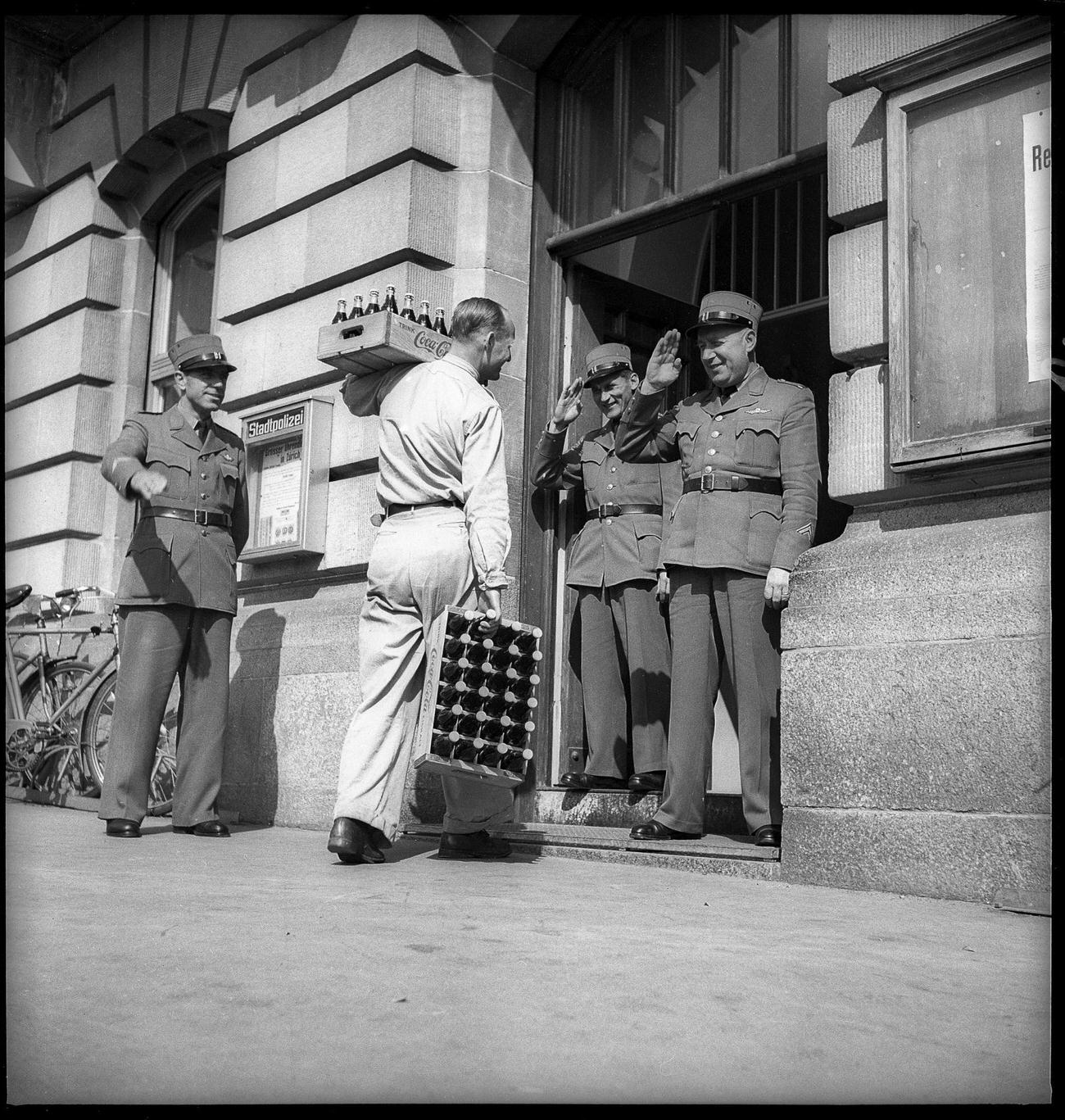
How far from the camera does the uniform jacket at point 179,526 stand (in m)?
6.41

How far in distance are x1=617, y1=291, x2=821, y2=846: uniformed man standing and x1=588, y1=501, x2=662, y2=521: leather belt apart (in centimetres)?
80

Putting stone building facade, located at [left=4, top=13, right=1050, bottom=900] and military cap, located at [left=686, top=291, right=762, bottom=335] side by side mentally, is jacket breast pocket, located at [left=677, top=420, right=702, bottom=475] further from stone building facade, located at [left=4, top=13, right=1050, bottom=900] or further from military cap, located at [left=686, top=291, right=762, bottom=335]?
stone building facade, located at [left=4, top=13, right=1050, bottom=900]

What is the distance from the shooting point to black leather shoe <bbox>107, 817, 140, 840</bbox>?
20.4 ft

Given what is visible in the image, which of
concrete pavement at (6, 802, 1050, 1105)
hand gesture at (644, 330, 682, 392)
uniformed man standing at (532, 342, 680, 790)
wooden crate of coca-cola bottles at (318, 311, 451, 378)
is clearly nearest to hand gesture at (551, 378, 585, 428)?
uniformed man standing at (532, 342, 680, 790)

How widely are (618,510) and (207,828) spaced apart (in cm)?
250

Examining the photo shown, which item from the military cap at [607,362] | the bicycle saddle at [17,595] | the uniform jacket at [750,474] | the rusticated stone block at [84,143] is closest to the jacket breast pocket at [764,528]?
the uniform jacket at [750,474]

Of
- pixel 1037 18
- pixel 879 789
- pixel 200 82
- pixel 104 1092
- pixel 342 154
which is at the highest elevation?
pixel 200 82

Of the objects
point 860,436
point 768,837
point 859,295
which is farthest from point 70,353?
point 768,837

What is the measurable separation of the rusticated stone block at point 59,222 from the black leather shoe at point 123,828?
5.28m

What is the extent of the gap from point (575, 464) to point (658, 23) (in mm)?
2316

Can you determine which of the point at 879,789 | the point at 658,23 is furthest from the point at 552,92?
the point at 879,789

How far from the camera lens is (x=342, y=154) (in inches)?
301
